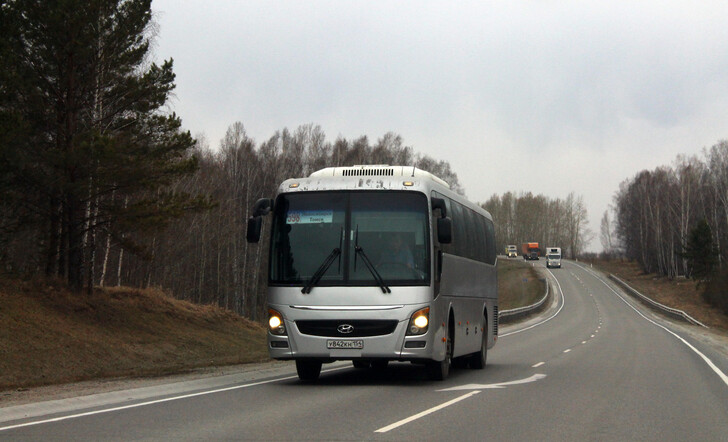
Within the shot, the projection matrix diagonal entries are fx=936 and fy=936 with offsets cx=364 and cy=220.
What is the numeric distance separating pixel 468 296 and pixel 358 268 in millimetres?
4648

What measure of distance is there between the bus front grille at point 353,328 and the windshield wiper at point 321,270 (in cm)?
55

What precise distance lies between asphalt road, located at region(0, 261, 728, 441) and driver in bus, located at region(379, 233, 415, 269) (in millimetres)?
2019

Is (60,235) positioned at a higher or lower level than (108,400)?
higher

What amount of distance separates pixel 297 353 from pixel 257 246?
165 ft

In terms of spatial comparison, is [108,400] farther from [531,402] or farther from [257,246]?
[257,246]

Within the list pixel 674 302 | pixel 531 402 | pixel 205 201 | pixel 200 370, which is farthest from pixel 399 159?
pixel 531 402

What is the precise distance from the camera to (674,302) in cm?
8356

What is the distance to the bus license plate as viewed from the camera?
1468 centimetres

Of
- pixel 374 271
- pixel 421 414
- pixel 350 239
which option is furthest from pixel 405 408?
pixel 350 239

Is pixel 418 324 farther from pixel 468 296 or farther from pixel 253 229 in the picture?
pixel 468 296

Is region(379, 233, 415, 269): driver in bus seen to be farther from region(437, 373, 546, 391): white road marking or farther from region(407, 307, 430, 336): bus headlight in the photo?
region(437, 373, 546, 391): white road marking

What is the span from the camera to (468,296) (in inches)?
748

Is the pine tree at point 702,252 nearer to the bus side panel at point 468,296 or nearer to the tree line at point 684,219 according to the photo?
the tree line at point 684,219

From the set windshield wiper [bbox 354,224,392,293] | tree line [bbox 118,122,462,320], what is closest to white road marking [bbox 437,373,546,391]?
windshield wiper [bbox 354,224,392,293]
